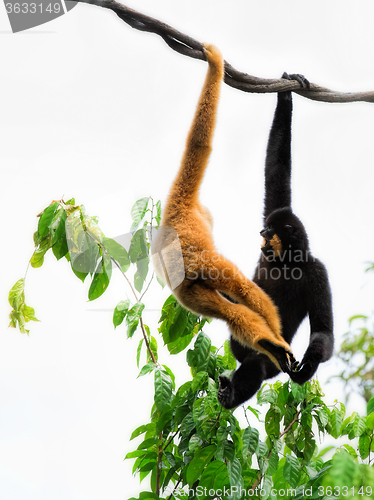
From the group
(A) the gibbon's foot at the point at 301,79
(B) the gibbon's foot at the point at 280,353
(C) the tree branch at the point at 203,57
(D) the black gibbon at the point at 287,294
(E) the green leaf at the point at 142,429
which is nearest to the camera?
(B) the gibbon's foot at the point at 280,353

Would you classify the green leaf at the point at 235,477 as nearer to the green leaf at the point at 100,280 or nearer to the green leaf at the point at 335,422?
the green leaf at the point at 335,422

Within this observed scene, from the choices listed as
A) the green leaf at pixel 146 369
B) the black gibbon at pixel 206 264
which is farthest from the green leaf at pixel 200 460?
the black gibbon at pixel 206 264

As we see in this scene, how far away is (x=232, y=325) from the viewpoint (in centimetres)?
118

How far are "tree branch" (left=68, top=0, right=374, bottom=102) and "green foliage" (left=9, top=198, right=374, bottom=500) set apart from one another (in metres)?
0.68

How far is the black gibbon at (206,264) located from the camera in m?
1.16

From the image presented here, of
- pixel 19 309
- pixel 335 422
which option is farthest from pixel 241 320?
pixel 335 422

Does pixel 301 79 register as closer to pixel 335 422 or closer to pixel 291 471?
pixel 335 422

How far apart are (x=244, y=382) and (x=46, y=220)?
966 millimetres

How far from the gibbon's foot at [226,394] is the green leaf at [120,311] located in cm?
58

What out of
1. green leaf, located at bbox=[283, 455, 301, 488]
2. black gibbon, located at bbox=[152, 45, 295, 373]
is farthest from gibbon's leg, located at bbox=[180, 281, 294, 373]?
green leaf, located at bbox=[283, 455, 301, 488]

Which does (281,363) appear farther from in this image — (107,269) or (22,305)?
(22,305)

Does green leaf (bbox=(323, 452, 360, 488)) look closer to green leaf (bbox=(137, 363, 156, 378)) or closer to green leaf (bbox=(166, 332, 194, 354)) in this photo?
green leaf (bbox=(137, 363, 156, 378))

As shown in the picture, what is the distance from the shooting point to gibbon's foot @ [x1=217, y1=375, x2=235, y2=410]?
1419mm

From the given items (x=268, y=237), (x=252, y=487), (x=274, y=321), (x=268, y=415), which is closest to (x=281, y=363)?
(x=274, y=321)
